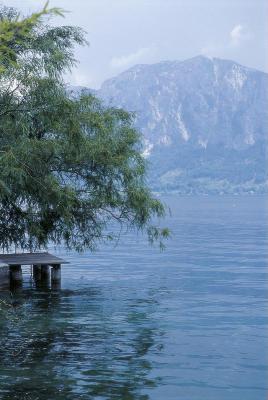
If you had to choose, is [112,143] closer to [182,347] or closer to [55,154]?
[55,154]

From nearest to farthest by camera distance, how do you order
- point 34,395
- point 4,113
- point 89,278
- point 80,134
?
point 34,395, point 4,113, point 80,134, point 89,278

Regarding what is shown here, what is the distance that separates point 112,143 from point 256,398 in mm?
17524

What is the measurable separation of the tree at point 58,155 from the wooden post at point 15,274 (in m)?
1.72

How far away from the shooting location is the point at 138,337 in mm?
24969

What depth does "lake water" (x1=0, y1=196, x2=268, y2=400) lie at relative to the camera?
1870 centimetres

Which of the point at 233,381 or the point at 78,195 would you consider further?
the point at 78,195

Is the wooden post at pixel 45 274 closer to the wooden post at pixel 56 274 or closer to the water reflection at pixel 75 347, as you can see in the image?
the wooden post at pixel 56 274

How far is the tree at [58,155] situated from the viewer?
99.5 feet

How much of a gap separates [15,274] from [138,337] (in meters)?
13.9

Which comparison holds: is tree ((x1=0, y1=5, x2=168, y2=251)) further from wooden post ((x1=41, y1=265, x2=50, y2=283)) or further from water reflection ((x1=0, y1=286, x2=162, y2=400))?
water reflection ((x1=0, y1=286, x2=162, y2=400))

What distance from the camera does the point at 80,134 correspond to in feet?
107

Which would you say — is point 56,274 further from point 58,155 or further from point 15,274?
point 58,155

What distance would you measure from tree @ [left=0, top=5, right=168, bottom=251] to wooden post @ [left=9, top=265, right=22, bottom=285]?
172 centimetres

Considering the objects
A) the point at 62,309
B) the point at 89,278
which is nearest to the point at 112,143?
the point at 62,309
